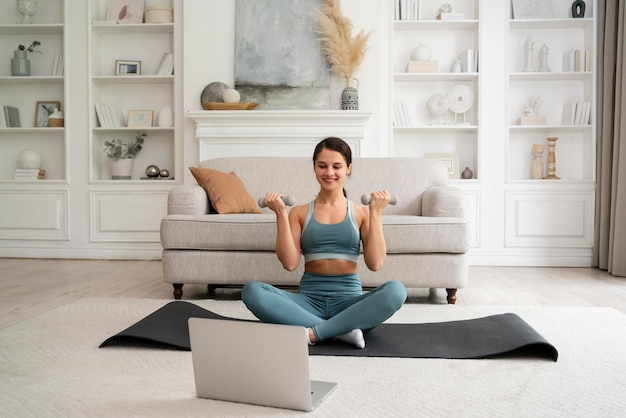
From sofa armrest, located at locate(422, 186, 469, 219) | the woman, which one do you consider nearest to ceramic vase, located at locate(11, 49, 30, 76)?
sofa armrest, located at locate(422, 186, 469, 219)

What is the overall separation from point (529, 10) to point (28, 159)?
4452mm

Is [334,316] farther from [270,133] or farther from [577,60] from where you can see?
[577,60]

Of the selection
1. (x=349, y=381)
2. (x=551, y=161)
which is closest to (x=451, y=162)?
(x=551, y=161)

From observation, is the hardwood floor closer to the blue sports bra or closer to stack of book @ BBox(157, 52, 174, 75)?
the blue sports bra

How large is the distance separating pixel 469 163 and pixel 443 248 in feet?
7.77

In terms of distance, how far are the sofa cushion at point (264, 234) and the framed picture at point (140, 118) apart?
247cm

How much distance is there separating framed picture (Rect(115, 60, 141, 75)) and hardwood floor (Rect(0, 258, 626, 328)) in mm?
1715

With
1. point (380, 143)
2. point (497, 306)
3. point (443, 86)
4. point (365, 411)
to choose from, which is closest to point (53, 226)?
point (380, 143)

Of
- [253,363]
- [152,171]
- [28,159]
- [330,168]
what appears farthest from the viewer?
[28,159]

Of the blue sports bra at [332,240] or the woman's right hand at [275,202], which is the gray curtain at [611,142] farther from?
the woman's right hand at [275,202]

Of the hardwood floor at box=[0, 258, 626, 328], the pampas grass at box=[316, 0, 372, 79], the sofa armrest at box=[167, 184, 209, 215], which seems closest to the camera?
the hardwood floor at box=[0, 258, 626, 328]

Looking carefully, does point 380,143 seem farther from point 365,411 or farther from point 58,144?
point 365,411

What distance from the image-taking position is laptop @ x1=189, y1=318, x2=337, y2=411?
157 cm

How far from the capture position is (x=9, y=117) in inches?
220
